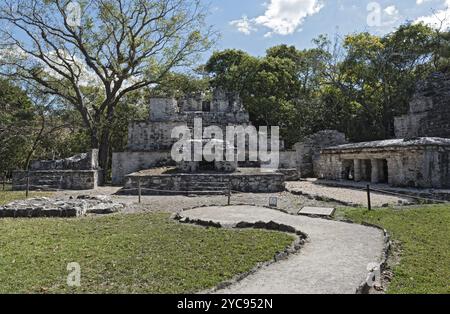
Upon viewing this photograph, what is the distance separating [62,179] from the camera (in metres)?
17.3

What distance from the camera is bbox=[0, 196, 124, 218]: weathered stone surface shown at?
9.51 meters

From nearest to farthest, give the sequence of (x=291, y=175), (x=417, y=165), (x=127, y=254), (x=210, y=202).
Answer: (x=127, y=254) < (x=210, y=202) < (x=417, y=165) < (x=291, y=175)

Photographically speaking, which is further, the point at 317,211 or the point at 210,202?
the point at 210,202

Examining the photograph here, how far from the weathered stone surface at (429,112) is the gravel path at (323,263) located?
1619 cm

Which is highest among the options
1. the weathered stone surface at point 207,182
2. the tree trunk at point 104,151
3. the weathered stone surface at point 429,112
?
the weathered stone surface at point 429,112

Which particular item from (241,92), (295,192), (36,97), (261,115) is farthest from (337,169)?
(36,97)

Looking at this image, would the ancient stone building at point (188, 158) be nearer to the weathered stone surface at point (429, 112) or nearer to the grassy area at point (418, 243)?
the grassy area at point (418, 243)

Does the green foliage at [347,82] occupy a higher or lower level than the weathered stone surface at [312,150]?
higher

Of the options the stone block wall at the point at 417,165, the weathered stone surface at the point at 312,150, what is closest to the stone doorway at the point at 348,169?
the weathered stone surface at the point at 312,150

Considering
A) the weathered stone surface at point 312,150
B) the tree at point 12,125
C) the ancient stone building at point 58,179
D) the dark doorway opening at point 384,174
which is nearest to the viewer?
the dark doorway opening at point 384,174

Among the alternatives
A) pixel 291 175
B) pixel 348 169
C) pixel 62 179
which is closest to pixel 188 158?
pixel 291 175

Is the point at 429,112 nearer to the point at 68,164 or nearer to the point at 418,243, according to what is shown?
the point at 418,243

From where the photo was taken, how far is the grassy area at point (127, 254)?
444cm

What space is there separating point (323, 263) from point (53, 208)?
778cm
